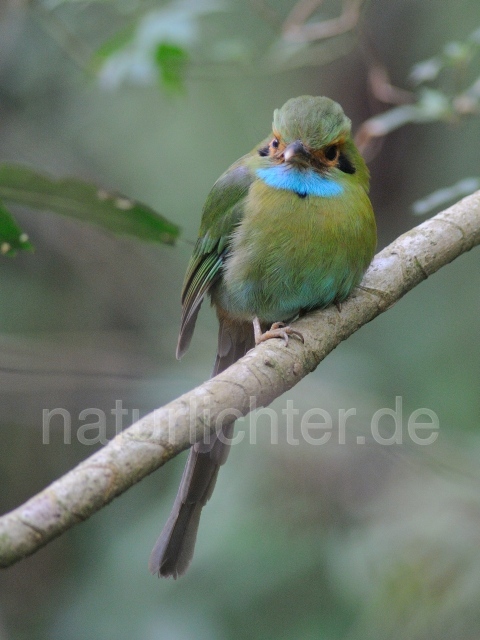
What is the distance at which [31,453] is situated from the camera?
5.00 metres

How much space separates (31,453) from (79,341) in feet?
2.36

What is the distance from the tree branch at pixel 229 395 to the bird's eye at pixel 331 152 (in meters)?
0.42

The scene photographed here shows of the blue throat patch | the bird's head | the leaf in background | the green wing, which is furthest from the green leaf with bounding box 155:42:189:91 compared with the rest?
the blue throat patch

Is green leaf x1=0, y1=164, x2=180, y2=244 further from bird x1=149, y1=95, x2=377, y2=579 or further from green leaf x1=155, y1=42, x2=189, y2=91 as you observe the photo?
green leaf x1=155, y1=42, x2=189, y2=91

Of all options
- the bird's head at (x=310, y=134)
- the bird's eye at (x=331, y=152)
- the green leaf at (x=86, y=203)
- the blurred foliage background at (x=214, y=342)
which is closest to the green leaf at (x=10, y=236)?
the green leaf at (x=86, y=203)

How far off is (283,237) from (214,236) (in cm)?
40

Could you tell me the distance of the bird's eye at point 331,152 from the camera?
3.15 meters

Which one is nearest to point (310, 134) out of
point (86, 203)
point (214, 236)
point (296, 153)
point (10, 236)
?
point (296, 153)

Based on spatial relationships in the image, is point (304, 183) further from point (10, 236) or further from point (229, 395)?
point (229, 395)

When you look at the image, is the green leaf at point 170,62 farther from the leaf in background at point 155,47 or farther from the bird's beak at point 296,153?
the bird's beak at point 296,153

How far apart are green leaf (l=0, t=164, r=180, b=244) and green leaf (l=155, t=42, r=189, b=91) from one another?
1.08 metres

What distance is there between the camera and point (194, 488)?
123 inches

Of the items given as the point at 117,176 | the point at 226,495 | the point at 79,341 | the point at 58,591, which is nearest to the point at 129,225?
the point at 226,495

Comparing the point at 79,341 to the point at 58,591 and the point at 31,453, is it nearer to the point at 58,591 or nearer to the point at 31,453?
the point at 31,453
